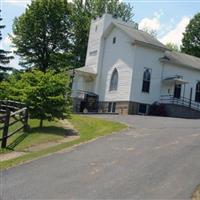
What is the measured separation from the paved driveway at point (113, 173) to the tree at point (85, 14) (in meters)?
45.1

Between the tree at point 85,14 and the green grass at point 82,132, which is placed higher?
the tree at point 85,14

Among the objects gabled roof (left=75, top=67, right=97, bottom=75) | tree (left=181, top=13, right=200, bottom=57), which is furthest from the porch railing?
tree (left=181, top=13, right=200, bottom=57)

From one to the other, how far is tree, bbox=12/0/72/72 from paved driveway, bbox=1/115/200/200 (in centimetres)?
4299

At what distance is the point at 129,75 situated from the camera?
140 ft

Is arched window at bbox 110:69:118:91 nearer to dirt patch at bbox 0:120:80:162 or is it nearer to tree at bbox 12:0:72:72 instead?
tree at bbox 12:0:72:72

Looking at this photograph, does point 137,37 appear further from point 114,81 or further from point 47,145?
point 47,145

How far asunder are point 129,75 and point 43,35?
2086 centimetres

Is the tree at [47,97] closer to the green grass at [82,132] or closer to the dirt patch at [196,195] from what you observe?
the green grass at [82,132]

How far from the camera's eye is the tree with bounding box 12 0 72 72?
60156 millimetres

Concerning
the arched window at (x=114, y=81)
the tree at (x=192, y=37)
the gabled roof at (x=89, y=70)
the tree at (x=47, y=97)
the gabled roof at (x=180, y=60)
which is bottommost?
the tree at (x=47, y=97)

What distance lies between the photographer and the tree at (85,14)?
210ft

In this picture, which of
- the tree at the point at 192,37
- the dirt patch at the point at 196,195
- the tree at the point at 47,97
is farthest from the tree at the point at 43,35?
the dirt patch at the point at 196,195

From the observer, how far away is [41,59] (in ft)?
199

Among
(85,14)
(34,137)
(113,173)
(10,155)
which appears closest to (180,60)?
(85,14)
